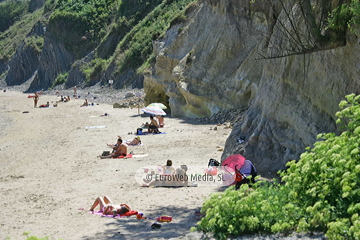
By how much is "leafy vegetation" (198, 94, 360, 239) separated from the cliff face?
141 inches

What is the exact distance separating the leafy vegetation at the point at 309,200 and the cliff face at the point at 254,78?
141 inches

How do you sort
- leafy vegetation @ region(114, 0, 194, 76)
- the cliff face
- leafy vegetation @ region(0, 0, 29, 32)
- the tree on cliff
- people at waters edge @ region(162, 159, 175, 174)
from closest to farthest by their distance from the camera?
the tree on cliff, the cliff face, people at waters edge @ region(162, 159, 175, 174), leafy vegetation @ region(114, 0, 194, 76), leafy vegetation @ region(0, 0, 29, 32)

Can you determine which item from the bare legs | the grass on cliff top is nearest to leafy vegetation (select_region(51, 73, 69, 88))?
the grass on cliff top

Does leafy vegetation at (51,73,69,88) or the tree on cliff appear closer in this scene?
the tree on cliff

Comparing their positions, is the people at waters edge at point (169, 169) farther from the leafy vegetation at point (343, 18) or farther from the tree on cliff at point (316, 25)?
the leafy vegetation at point (343, 18)

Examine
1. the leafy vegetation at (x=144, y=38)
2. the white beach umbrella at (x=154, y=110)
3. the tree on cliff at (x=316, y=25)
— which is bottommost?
the white beach umbrella at (x=154, y=110)

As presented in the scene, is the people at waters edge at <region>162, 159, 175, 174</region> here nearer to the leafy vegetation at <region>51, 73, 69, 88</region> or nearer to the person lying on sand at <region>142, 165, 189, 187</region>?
the person lying on sand at <region>142, 165, 189, 187</region>

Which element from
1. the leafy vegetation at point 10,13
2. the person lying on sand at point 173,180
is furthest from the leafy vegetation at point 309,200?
the leafy vegetation at point 10,13

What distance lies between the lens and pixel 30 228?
894 cm

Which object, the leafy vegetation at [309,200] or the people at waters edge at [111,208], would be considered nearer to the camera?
the leafy vegetation at [309,200]

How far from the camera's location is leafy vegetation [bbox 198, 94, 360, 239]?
5.77 metres

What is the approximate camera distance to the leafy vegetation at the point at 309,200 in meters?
5.77

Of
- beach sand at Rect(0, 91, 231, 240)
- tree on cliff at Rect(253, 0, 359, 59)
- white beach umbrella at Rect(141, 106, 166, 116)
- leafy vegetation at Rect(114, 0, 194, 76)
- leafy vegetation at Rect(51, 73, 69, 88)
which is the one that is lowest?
beach sand at Rect(0, 91, 231, 240)

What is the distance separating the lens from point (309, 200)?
6348 mm
